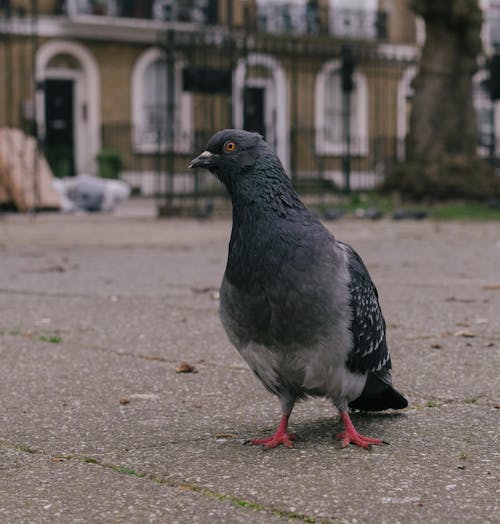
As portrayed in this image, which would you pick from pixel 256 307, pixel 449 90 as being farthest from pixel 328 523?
pixel 449 90

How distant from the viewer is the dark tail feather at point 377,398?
10.5ft

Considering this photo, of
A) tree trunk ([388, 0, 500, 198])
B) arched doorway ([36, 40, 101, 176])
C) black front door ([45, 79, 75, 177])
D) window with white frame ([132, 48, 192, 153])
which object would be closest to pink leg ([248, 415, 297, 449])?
tree trunk ([388, 0, 500, 198])

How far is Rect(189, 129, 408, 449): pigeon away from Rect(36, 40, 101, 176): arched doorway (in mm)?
21863

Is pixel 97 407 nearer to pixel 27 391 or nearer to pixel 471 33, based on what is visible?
pixel 27 391

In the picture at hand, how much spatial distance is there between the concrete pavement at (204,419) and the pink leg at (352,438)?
30 millimetres

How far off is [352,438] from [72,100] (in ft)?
75.8

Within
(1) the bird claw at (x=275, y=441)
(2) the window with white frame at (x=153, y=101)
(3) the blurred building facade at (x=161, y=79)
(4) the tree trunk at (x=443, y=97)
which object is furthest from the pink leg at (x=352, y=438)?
(2) the window with white frame at (x=153, y=101)

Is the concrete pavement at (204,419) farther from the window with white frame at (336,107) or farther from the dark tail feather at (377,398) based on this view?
the window with white frame at (336,107)

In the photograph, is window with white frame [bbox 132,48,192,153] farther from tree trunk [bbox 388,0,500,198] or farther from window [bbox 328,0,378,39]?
tree trunk [bbox 388,0,500,198]

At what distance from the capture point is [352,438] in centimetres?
303

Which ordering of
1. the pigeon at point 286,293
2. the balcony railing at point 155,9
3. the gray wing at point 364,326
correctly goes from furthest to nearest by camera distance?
1. the balcony railing at point 155,9
2. the gray wing at point 364,326
3. the pigeon at point 286,293

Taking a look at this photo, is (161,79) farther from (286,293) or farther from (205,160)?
(286,293)

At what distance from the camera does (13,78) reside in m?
23.8

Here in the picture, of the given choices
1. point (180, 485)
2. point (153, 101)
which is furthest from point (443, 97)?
point (180, 485)
